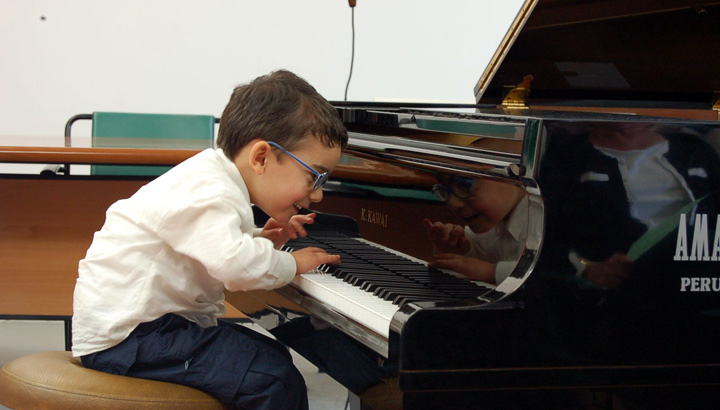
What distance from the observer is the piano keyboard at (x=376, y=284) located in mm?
1254

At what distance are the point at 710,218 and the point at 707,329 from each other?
0.17 metres

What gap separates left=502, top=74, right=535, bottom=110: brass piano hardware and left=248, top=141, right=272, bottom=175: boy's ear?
3.11 ft

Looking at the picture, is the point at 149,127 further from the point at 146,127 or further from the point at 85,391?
the point at 85,391

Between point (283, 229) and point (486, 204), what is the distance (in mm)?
509

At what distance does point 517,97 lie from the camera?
222cm

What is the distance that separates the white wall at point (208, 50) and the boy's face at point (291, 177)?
10.5ft

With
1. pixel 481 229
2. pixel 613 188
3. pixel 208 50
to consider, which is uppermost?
pixel 208 50

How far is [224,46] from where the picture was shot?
15.8 feet

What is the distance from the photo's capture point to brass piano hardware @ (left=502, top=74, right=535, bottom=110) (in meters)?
2.18

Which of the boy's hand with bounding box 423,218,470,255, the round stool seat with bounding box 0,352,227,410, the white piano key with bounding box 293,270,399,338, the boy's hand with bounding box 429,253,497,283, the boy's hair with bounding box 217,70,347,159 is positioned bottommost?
the round stool seat with bounding box 0,352,227,410

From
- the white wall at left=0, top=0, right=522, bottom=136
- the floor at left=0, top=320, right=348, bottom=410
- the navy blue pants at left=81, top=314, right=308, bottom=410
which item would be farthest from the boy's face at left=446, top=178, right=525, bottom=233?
the white wall at left=0, top=0, right=522, bottom=136

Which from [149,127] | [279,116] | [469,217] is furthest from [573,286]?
[149,127]

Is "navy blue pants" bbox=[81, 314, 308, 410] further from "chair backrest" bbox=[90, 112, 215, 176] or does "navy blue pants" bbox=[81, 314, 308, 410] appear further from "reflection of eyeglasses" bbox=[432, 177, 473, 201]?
"chair backrest" bbox=[90, 112, 215, 176]

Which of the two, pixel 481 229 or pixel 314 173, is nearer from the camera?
pixel 481 229
